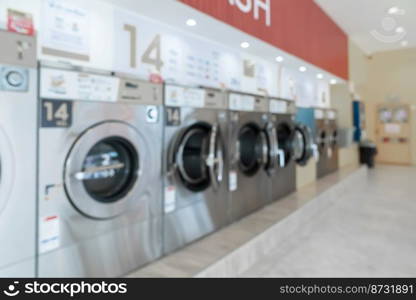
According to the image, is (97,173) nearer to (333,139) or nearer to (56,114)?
(56,114)

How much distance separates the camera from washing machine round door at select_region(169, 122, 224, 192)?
2.46 m

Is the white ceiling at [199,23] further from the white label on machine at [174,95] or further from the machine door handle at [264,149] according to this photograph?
the machine door handle at [264,149]

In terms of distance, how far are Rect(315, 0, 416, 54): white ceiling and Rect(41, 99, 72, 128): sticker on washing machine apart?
423cm

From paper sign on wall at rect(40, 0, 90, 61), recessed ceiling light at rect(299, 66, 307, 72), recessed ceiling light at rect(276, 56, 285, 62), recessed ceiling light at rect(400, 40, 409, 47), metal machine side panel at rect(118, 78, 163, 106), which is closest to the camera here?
paper sign on wall at rect(40, 0, 90, 61)

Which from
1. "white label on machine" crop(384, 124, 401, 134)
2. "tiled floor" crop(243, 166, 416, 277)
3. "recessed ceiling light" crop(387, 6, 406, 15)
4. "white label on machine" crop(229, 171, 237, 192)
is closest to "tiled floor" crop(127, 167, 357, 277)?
"tiled floor" crop(243, 166, 416, 277)

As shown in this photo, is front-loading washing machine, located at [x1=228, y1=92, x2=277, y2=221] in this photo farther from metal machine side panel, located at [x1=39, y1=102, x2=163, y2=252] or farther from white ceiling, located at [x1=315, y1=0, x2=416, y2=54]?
white ceiling, located at [x1=315, y1=0, x2=416, y2=54]

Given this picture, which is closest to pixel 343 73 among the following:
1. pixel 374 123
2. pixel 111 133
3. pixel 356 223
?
pixel 356 223

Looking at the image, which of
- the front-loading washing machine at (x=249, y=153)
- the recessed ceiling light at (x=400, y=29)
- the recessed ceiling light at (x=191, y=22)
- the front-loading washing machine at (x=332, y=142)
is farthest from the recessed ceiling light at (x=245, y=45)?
the recessed ceiling light at (x=400, y=29)

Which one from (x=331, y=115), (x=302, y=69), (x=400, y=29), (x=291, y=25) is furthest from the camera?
(x=400, y=29)

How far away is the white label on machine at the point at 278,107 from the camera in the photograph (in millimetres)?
3936

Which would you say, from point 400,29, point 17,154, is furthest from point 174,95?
point 400,29

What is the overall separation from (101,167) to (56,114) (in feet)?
1.39

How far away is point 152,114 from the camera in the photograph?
2258 millimetres

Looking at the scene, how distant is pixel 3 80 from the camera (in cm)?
149
